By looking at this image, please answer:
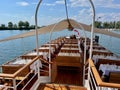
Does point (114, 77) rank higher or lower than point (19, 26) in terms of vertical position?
lower

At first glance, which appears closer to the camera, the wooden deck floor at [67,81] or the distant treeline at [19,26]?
the wooden deck floor at [67,81]

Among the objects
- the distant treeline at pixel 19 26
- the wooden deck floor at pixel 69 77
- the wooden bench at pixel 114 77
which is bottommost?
the wooden deck floor at pixel 69 77

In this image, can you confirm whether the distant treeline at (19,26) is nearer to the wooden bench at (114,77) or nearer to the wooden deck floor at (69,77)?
the wooden deck floor at (69,77)

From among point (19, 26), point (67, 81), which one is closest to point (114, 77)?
point (67, 81)

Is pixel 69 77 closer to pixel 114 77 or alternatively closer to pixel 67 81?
pixel 67 81

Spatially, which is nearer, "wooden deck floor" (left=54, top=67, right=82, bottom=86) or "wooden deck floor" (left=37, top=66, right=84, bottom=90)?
"wooden deck floor" (left=37, top=66, right=84, bottom=90)

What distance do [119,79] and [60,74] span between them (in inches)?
80.5

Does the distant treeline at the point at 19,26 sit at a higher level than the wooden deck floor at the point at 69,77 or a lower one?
higher

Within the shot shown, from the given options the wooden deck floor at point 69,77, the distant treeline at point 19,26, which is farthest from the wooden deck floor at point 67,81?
the distant treeline at point 19,26

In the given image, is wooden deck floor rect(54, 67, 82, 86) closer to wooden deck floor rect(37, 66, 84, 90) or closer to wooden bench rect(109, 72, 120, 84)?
wooden deck floor rect(37, 66, 84, 90)

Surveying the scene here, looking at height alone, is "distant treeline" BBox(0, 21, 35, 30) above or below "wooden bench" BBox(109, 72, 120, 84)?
above

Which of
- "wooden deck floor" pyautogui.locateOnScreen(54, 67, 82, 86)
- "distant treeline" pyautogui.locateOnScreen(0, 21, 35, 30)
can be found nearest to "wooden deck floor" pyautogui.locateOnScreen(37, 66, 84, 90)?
"wooden deck floor" pyautogui.locateOnScreen(54, 67, 82, 86)

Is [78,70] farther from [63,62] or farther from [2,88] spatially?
[2,88]

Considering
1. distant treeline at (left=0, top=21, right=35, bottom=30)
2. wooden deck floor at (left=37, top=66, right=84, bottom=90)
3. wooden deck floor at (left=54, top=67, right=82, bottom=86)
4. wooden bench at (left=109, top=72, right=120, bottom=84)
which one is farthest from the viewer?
distant treeline at (left=0, top=21, right=35, bottom=30)
